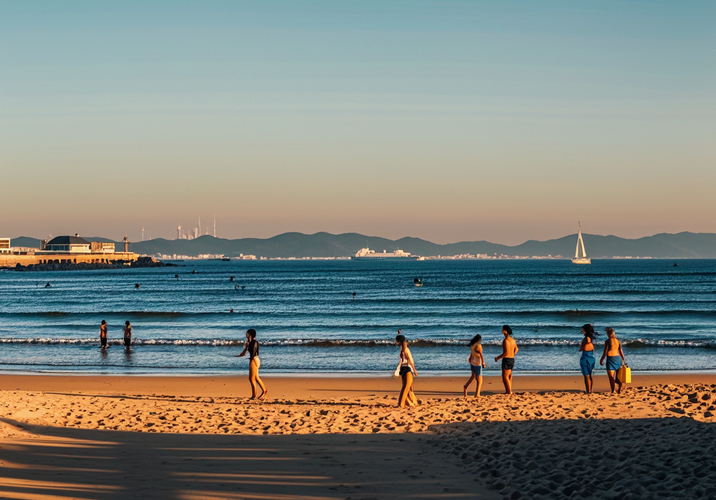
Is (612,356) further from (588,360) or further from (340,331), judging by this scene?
(340,331)

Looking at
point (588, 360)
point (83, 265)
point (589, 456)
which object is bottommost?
point (589, 456)

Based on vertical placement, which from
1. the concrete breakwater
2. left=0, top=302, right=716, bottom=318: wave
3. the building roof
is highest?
the building roof

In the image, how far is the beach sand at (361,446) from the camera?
23.8ft

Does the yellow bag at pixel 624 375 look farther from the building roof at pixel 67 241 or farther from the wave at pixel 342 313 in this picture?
the building roof at pixel 67 241

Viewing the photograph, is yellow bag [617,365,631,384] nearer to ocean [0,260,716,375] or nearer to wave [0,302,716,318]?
ocean [0,260,716,375]

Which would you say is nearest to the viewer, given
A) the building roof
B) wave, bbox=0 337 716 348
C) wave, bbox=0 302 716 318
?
wave, bbox=0 337 716 348

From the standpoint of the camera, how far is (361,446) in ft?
30.9

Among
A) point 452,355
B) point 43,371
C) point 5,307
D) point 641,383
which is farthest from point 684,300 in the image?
point 5,307

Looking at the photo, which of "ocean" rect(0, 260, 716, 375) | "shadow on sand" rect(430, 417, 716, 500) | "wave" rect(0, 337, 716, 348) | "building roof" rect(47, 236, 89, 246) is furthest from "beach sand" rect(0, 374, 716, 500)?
"building roof" rect(47, 236, 89, 246)

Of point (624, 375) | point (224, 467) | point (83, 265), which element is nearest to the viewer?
point (224, 467)

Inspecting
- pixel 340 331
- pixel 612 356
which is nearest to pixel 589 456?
pixel 612 356

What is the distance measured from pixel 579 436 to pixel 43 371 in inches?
666

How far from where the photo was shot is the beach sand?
23.8 feet

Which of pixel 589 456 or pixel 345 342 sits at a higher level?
pixel 589 456
